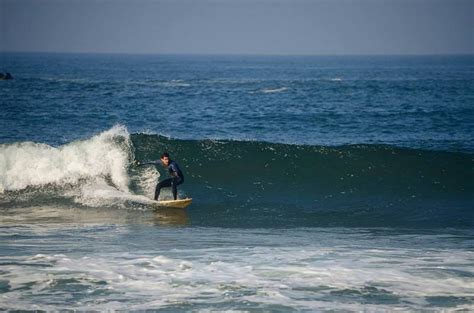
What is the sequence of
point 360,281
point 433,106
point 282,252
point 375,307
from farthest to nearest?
point 433,106, point 282,252, point 360,281, point 375,307

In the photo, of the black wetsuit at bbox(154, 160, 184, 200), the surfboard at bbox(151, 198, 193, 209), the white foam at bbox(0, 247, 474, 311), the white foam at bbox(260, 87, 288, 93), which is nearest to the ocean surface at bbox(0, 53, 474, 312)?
the white foam at bbox(0, 247, 474, 311)

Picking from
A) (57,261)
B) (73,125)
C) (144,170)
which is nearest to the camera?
(57,261)

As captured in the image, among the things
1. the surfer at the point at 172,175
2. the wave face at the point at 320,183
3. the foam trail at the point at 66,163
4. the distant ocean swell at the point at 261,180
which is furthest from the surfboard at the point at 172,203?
the foam trail at the point at 66,163

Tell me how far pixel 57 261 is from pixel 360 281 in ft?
17.1

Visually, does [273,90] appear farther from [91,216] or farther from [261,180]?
[91,216]

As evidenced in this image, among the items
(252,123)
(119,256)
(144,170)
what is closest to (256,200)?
(144,170)

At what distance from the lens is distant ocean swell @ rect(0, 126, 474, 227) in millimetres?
18453

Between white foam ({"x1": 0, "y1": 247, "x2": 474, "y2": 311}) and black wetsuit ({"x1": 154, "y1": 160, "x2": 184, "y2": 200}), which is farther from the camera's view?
black wetsuit ({"x1": 154, "y1": 160, "x2": 184, "y2": 200})

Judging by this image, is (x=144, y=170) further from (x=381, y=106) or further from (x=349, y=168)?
(x=381, y=106)

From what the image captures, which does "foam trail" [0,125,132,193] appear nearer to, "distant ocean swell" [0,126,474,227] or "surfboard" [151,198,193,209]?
"distant ocean swell" [0,126,474,227]

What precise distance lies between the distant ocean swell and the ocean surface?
63 mm

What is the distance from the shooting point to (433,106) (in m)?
48.2

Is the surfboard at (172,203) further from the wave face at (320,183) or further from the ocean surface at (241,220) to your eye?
the wave face at (320,183)

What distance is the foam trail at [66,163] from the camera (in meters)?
21.2
